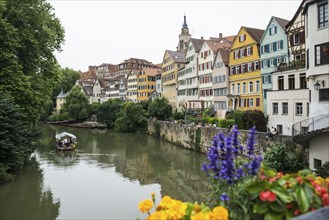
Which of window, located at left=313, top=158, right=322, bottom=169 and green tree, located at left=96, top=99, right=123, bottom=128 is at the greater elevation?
green tree, located at left=96, top=99, right=123, bottom=128

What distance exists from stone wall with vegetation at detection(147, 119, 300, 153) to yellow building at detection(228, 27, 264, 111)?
757 cm

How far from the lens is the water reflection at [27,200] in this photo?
1539 centimetres

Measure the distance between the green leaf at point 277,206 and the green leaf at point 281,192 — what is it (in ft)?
0.27

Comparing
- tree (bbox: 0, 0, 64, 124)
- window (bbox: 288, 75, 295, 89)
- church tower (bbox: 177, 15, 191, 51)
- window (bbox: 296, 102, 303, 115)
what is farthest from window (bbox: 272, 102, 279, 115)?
church tower (bbox: 177, 15, 191, 51)

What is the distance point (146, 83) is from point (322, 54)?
57.7m

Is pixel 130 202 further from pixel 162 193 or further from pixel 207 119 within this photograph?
pixel 207 119

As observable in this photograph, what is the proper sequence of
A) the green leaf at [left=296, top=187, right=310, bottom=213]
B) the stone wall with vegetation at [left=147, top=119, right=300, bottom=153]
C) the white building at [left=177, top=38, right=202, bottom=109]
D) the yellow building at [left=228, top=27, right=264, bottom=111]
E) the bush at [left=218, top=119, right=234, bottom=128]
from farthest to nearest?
the white building at [left=177, top=38, right=202, bottom=109], the yellow building at [left=228, top=27, right=264, bottom=111], the bush at [left=218, top=119, right=234, bottom=128], the stone wall with vegetation at [left=147, top=119, right=300, bottom=153], the green leaf at [left=296, top=187, right=310, bottom=213]

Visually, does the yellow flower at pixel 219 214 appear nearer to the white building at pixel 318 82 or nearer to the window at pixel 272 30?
A: the white building at pixel 318 82

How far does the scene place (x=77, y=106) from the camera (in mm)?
70750

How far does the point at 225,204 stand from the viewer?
4.87 meters

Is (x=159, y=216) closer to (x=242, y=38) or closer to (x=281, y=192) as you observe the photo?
(x=281, y=192)

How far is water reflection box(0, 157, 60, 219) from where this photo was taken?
50.5 ft

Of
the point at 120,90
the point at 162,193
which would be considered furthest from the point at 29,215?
the point at 120,90

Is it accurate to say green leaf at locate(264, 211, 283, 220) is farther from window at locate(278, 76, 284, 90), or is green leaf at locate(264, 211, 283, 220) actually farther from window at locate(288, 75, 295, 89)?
window at locate(278, 76, 284, 90)
